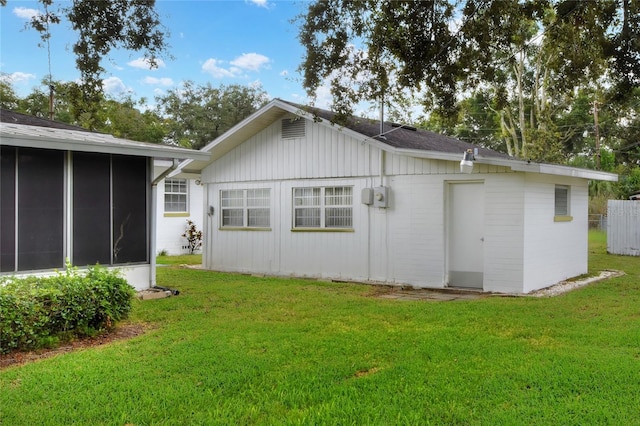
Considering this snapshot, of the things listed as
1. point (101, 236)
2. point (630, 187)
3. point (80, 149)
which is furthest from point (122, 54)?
point (630, 187)

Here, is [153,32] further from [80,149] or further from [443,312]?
[443,312]

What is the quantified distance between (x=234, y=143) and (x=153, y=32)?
4977mm

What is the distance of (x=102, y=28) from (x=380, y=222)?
6299 mm

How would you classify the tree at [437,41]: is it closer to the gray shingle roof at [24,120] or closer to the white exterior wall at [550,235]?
the white exterior wall at [550,235]

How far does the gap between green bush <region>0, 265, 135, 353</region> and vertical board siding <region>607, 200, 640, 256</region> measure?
53.5 ft

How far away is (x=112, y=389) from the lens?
4348 millimetres

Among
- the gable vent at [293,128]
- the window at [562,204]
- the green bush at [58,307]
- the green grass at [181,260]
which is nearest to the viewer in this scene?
the green bush at [58,307]

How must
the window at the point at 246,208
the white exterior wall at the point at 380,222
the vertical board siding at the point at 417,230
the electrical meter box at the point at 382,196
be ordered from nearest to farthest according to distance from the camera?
the white exterior wall at the point at 380,222 < the vertical board siding at the point at 417,230 < the electrical meter box at the point at 382,196 < the window at the point at 246,208

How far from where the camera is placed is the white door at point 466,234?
1011 centimetres

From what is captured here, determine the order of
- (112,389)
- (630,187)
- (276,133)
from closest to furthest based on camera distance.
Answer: (112,389), (276,133), (630,187)

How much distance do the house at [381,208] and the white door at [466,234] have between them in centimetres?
2

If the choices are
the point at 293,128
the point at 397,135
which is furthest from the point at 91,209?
the point at 397,135

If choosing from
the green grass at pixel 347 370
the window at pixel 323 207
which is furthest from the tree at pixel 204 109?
the green grass at pixel 347 370

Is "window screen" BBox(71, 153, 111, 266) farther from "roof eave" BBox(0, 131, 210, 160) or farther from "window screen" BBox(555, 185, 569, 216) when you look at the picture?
"window screen" BBox(555, 185, 569, 216)
